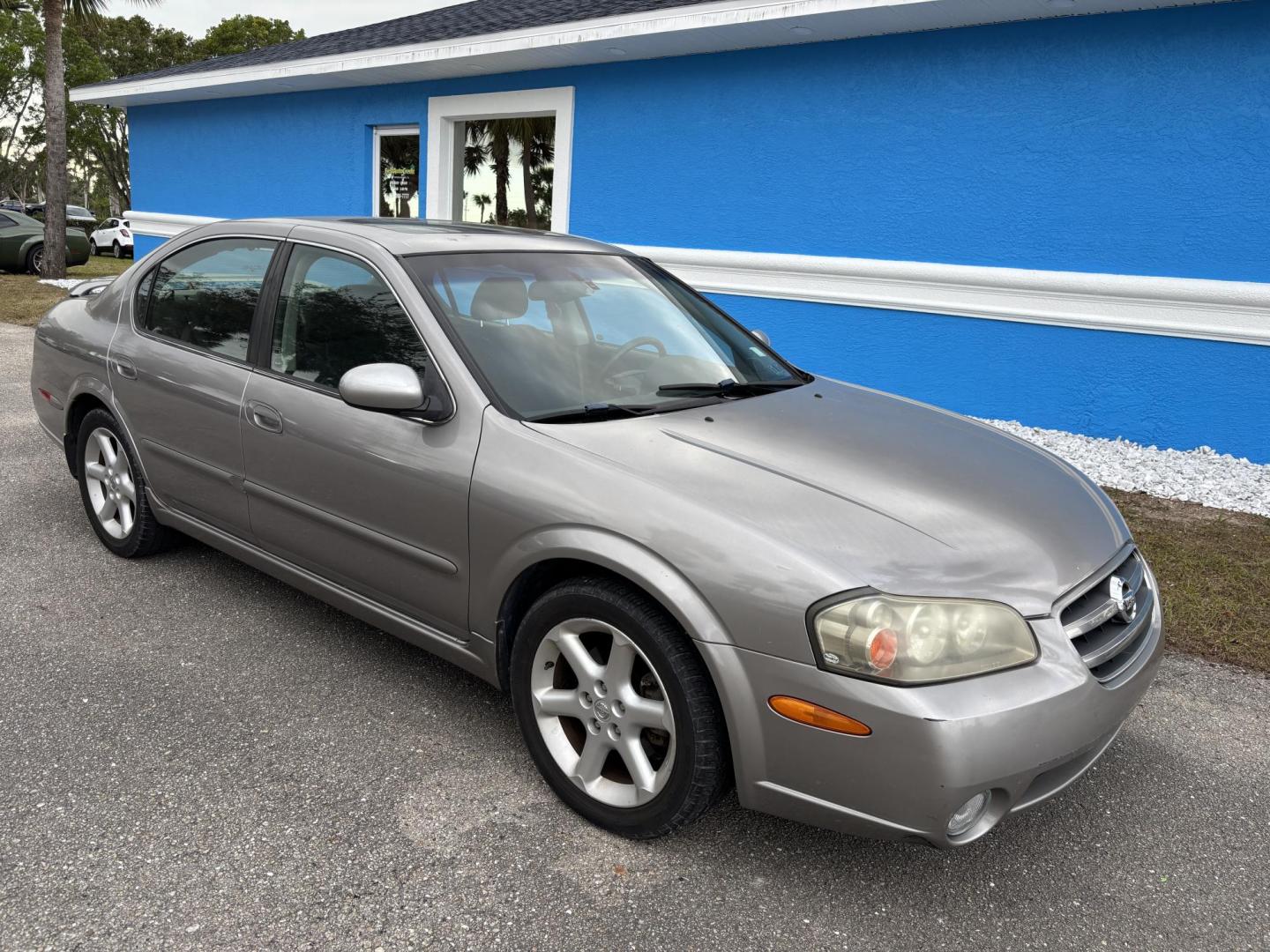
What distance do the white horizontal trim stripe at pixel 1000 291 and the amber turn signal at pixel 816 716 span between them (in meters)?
5.70

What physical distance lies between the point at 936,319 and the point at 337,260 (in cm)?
547

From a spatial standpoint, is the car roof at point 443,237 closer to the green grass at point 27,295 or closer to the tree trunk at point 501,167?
the tree trunk at point 501,167

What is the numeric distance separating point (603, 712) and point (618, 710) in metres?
0.06

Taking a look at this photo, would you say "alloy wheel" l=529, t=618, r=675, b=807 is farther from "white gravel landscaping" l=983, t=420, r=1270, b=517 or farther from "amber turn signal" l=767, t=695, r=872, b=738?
"white gravel landscaping" l=983, t=420, r=1270, b=517

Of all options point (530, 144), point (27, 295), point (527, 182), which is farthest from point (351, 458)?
point (27, 295)

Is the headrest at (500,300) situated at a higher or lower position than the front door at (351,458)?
higher

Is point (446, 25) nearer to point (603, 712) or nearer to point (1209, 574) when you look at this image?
point (1209, 574)

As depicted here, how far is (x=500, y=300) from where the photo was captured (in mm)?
3232

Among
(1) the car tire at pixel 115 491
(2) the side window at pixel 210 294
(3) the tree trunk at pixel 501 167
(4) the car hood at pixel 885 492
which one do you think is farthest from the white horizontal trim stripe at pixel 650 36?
(1) the car tire at pixel 115 491

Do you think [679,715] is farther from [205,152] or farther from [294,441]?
[205,152]

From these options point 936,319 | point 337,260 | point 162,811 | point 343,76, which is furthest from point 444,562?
point 343,76

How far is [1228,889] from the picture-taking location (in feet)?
8.19

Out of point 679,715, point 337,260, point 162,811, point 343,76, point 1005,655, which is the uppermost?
point 343,76

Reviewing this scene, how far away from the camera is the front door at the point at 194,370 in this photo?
3.57 meters
